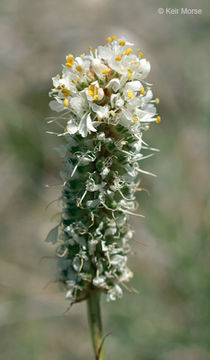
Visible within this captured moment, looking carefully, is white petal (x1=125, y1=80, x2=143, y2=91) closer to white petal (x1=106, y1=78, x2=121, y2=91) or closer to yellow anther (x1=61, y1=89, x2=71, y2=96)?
white petal (x1=106, y1=78, x2=121, y2=91)

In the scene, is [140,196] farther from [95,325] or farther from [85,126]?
[85,126]

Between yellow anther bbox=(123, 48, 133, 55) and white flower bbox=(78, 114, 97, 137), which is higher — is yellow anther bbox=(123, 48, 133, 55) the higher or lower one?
the higher one

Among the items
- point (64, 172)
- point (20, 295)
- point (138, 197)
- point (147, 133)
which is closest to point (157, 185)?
point (138, 197)

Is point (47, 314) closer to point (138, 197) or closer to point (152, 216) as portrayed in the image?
point (152, 216)

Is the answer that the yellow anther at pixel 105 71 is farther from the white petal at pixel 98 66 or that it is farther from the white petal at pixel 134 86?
the white petal at pixel 134 86

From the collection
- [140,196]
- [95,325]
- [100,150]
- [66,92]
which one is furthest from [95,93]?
[140,196]

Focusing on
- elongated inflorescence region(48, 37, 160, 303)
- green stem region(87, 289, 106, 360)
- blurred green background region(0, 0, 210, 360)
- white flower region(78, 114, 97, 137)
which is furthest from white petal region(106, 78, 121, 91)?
blurred green background region(0, 0, 210, 360)
